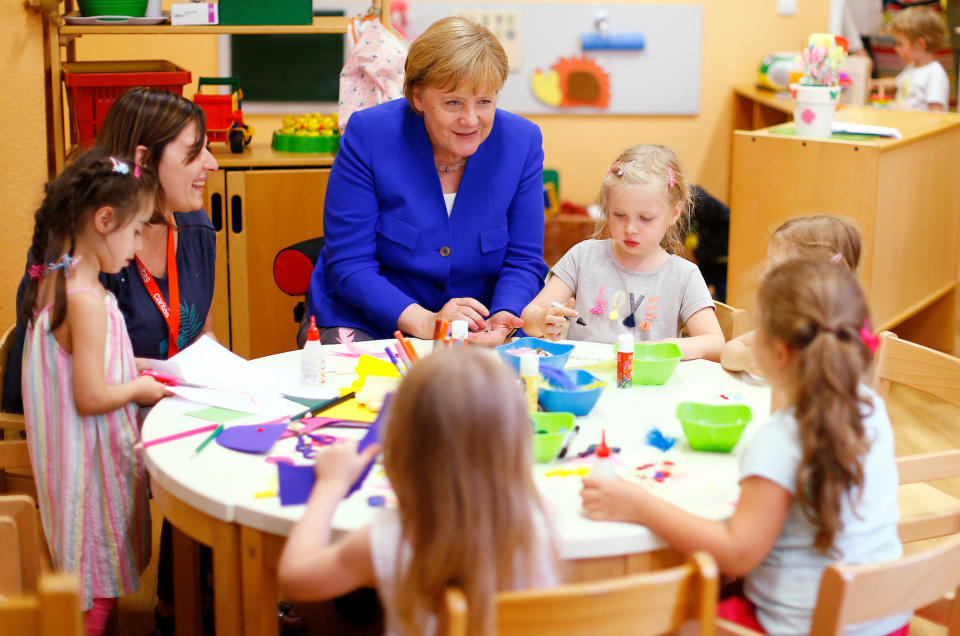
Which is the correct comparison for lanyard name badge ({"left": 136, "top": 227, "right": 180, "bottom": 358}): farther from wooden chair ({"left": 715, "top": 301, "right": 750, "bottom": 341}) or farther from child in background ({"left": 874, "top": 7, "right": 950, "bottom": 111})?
child in background ({"left": 874, "top": 7, "right": 950, "bottom": 111})

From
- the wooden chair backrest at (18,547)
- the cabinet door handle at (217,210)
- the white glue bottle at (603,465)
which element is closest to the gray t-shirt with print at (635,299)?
the white glue bottle at (603,465)

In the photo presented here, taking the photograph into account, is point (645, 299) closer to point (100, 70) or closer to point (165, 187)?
point (165, 187)

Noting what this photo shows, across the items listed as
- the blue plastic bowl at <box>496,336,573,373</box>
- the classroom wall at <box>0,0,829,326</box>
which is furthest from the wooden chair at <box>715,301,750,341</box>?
the classroom wall at <box>0,0,829,326</box>

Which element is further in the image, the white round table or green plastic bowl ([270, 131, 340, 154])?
green plastic bowl ([270, 131, 340, 154])

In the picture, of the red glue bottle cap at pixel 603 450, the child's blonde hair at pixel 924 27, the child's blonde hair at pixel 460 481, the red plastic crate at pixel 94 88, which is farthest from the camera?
the child's blonde hair at pixel 924 27

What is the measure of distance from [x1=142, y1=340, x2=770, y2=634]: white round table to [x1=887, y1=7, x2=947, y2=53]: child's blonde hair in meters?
3.83

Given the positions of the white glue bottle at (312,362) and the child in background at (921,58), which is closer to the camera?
the white glue bottle at (312,362)

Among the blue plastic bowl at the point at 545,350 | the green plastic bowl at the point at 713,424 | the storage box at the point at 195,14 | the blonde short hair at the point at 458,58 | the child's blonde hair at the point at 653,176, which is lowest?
the green plastic bowl at the point at 713,424

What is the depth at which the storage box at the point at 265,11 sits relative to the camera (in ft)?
11.1

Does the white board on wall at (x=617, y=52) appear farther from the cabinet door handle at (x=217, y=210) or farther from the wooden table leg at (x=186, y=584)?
the wooden table leg at (x=186, y=584)

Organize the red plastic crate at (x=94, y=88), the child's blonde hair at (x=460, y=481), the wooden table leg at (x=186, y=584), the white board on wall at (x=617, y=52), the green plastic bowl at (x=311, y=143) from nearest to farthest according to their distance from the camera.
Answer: the child's blonde hair at (x=460, y=481) → the wooden table leg at (x=186, y=584) → the red plastic crate at (x=94, y=88) → the green plastic bowl at (x=311, y=143) → the white board on wall at (x=617, y=52)

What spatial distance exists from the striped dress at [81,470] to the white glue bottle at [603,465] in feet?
2.66

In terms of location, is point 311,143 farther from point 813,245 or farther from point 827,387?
point 827,387

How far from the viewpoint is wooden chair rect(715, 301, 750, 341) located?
7.72 feet
